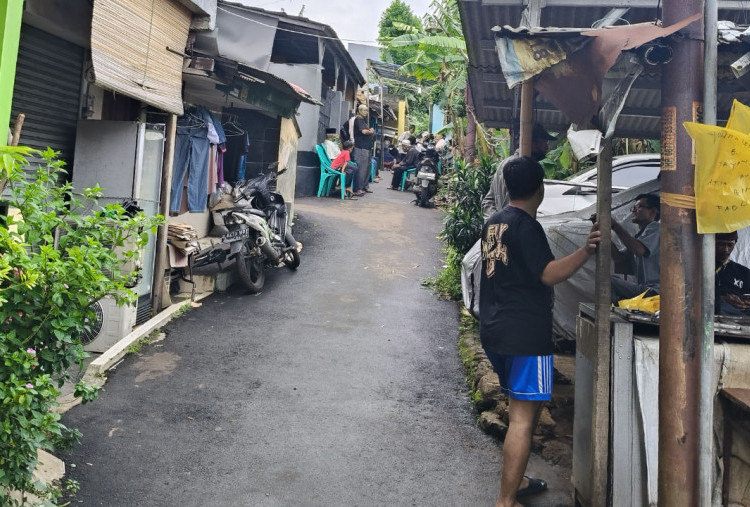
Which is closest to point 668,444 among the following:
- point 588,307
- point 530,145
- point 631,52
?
point 588,307

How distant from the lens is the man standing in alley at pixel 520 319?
3570 mm

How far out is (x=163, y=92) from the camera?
7094 millimetres

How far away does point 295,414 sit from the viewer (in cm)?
530

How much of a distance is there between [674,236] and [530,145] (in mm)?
2465

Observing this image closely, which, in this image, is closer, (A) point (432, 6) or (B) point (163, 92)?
(B) point (163, 92)

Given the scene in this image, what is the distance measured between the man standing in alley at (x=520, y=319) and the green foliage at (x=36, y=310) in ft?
6.88

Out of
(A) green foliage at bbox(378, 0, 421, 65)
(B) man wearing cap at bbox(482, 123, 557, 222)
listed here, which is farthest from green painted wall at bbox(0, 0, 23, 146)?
(A) green foliage at bbox(378, 0, 421, 65)

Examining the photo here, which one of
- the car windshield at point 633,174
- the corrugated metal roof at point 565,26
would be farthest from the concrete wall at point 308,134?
Result: the car windshield at point 633,174

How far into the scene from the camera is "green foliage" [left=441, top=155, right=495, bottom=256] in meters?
8.56

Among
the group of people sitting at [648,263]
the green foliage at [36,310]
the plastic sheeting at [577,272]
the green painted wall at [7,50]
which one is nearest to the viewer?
the green foliage at [36,310]

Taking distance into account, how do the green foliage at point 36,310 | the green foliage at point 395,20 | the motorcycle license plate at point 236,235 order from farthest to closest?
1. the green foliage at point 395,20
2. the motorcycle license plate at point 236,235
3. the green foliage at point 36,310

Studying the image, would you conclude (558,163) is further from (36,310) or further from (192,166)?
(36,310)

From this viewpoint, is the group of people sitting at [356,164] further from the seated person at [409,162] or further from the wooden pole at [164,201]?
the wooden pole at [164,201]

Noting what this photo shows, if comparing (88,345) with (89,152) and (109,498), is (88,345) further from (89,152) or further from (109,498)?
(109,498)
